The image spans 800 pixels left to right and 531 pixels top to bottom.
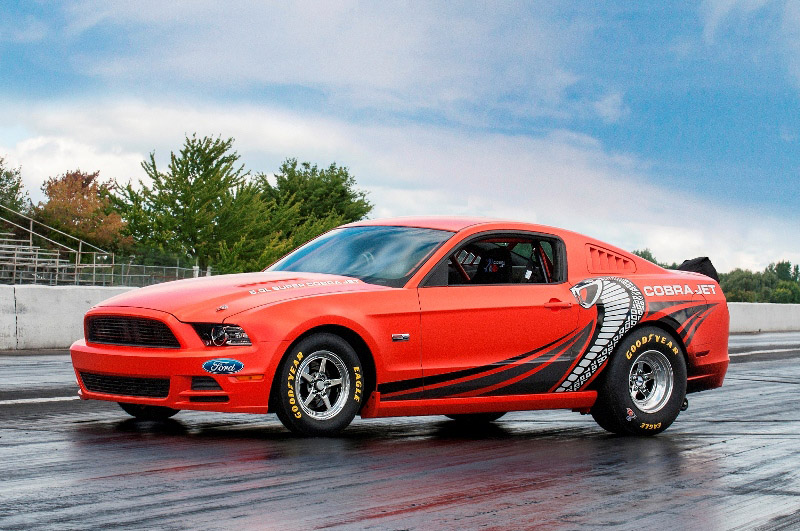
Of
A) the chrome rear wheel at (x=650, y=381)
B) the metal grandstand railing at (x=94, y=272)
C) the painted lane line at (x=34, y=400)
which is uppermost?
the metal grandstand railing at (x=94, y=272)

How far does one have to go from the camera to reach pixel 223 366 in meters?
7.51

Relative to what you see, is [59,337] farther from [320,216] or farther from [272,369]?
[320,216]

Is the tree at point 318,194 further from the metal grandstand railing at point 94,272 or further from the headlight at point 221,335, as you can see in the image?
the headlight at point 221,335

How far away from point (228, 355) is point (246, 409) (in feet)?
1.20

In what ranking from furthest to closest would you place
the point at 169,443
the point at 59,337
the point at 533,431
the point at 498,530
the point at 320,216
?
the point at 320,216 → the point at 59,337 → the point at 533,431 → the point at 169,443 → the point at 498,530

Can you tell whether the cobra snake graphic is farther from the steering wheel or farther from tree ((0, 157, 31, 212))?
tree ((0, 157, 31, 212))

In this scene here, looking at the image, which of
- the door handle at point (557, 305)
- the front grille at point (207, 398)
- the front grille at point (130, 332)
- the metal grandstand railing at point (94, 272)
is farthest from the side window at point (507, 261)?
the metal grandstand railing at point (94, 272)

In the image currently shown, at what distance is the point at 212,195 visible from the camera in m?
85.1

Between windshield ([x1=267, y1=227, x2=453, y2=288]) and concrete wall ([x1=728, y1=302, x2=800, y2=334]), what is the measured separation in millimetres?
26033

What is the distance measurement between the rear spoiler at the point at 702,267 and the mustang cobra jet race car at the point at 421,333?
1.12ft

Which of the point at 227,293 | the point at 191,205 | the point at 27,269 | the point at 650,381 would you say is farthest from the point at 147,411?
the point at 191,205

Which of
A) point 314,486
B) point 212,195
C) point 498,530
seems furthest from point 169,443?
point 212,195

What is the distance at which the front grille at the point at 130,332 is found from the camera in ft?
25.1

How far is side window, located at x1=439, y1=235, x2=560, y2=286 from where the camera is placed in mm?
8867
